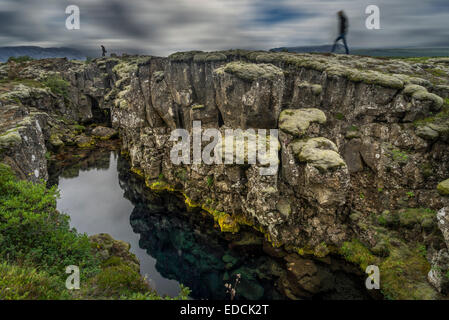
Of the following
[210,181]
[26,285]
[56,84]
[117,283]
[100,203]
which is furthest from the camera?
[56,84]

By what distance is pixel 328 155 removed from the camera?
26.1m

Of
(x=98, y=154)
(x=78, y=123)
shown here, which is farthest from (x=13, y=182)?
(x=78, y=123)

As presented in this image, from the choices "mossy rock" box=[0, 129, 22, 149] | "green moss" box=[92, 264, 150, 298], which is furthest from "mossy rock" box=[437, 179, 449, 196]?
"mossy rock" box=[0, 129, 22, 149]

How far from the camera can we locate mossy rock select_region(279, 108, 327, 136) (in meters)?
29.7

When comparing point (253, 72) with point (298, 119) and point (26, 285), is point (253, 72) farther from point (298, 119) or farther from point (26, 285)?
point (26, 285)

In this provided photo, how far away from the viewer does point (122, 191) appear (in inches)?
1972

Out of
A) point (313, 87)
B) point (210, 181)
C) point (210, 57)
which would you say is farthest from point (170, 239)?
point (210, 57)

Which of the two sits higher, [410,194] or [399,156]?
[399,156]

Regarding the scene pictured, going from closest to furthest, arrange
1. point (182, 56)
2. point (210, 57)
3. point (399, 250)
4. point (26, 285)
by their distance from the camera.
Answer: point (26, 285) → point (399, 250) → point (210, 57) → point (182, 56)

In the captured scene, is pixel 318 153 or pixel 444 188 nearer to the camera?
pixel 444 188

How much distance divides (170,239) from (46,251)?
21.4 m

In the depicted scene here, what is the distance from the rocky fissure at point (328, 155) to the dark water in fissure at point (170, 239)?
2.62m

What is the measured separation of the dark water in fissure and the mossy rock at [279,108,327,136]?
49.2ft

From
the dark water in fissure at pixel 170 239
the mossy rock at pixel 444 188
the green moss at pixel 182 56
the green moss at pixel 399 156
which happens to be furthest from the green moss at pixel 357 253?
the green moss at pixel 182 56
